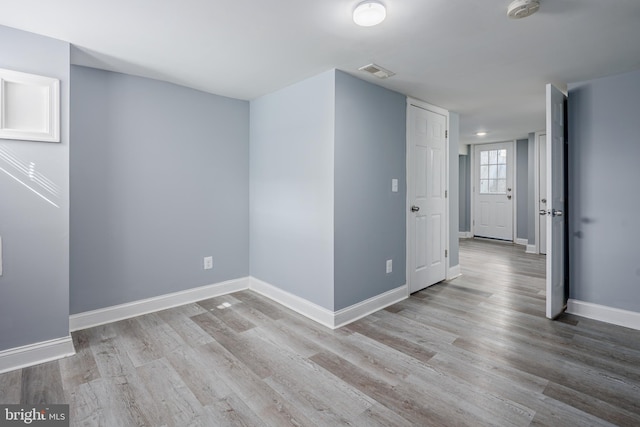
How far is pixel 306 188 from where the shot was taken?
3.05 m

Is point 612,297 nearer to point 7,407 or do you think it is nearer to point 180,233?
point 180,233

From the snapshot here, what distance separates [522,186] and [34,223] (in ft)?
25.5

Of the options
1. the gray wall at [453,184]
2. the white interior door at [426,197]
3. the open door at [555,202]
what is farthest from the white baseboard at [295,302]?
the gray wall at [453,184]

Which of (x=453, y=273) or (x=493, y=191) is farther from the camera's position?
(x=493, y=191)

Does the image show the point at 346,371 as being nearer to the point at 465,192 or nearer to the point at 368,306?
the point at 368,306

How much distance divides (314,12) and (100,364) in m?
2.65

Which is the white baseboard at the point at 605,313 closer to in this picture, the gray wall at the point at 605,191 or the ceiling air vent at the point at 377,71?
the gray wall at the point at 605,191

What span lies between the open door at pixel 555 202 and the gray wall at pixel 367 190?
130cm

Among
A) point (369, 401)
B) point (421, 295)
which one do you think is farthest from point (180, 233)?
point (421, 295)

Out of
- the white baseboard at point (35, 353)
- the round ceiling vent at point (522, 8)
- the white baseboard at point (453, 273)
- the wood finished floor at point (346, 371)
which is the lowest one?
the wood finished floor at point (346, 371)

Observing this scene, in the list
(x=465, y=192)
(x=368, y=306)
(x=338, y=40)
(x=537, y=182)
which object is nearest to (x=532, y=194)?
(x=537, y=182)

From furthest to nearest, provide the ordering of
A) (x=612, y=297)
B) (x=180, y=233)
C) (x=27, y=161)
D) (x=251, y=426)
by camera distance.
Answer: (x=180, y=233)
(x=612, y=297)
(x=27, y=161)
(x=251, y=426)

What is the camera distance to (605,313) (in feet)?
9.54

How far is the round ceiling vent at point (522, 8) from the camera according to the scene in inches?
67.1
